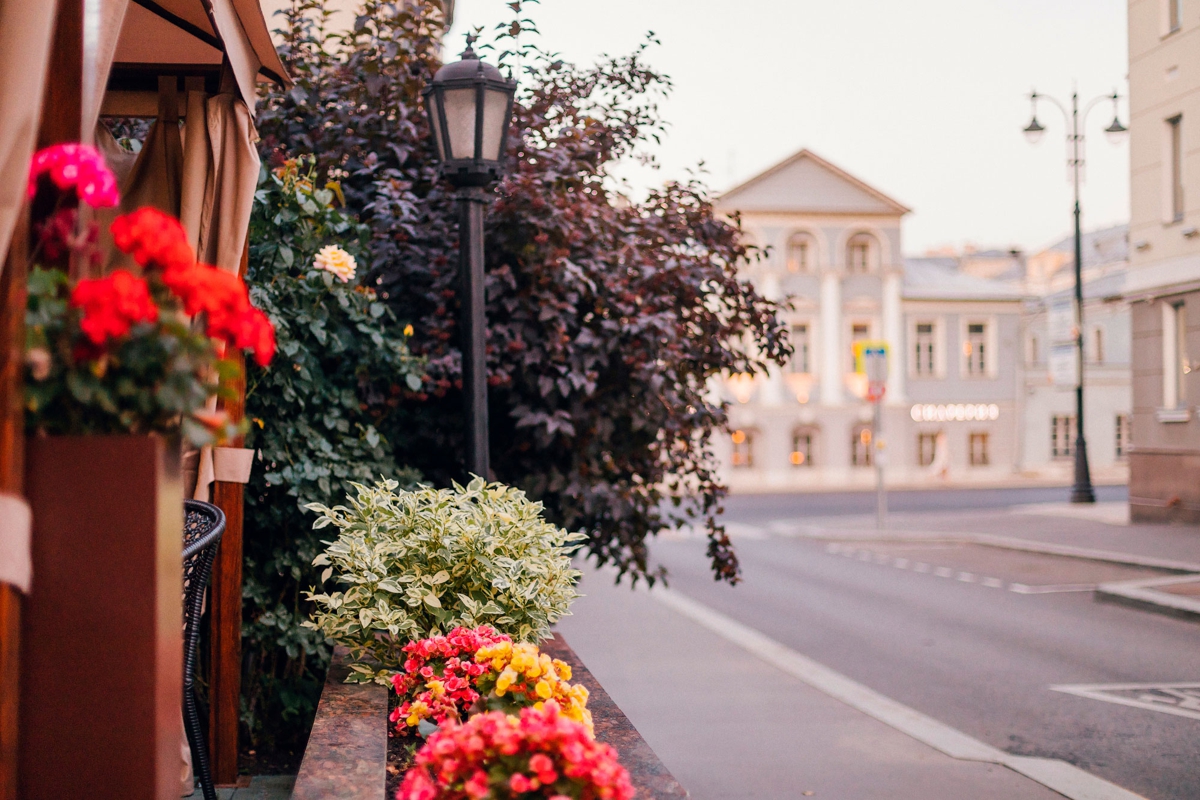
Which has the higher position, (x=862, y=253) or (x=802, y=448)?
(x=862, y=253)

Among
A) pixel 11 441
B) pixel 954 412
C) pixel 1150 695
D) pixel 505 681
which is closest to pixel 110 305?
pixel 11 441

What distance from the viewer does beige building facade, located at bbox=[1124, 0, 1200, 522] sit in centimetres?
1719

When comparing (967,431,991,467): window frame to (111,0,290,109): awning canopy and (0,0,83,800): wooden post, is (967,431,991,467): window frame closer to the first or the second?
(111,0,290,109): awning canopy

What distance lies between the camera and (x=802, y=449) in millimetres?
42500

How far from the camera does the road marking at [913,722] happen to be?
17.7ft

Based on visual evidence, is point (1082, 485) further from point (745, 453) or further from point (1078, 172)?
point (745, 453)

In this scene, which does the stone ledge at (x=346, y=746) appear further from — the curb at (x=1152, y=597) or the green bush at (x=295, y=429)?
the curb at (x=1152, y=597)

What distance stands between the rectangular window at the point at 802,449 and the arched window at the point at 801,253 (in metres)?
6.58

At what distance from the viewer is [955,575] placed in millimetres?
14422

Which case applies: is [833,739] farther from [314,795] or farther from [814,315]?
[814,315]

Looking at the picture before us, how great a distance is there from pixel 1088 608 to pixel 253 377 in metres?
9.66

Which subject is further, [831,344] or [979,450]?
[979,450]

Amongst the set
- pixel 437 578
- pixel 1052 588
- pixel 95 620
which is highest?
pixel 95 620

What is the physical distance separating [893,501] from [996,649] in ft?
72.3
